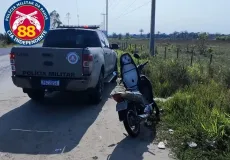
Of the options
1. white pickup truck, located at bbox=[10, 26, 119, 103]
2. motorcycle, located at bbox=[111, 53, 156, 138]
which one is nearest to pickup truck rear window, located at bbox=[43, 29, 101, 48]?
white pickup truck, located at bbox=[10, 26, 119, 103]

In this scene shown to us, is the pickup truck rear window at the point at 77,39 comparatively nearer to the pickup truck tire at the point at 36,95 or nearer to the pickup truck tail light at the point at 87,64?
the pickup truck tire at the point at 36,95

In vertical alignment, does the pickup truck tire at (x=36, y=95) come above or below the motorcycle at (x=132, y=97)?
below

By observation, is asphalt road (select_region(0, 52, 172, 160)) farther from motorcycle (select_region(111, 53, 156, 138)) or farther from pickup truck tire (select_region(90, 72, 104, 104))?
motorcycle (select_region(111, 53, 156, 138))

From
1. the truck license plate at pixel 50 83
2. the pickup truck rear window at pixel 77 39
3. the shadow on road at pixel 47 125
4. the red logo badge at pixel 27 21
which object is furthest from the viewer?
the red logo badge at pixel 27 21

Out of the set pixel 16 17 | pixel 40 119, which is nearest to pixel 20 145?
pixel 40 119

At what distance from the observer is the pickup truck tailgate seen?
20.0 ft

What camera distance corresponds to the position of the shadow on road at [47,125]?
4566 mm

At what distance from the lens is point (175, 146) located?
14.9ft

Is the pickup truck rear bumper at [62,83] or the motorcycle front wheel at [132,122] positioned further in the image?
the pickup truck rear bumper at [62,83]

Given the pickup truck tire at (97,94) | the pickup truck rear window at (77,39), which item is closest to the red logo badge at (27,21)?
the pickup truck rear window at (77,39)

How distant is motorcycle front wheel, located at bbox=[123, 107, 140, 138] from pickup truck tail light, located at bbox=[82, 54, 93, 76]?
1611 mm

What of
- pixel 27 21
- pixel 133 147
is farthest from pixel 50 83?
pixel 27 21

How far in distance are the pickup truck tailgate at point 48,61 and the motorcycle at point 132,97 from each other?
3.86 ft

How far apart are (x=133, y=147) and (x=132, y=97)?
88cm
